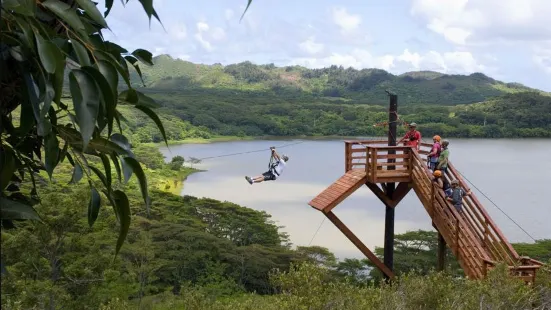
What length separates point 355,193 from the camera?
135 feet

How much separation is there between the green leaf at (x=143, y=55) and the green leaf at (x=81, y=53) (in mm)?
337

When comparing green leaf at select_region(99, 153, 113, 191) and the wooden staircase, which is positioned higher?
green leaf at select_region(99, 153, 113, 191)

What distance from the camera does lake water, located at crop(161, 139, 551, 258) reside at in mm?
30031

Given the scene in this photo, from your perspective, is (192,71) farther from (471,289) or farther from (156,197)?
(471,289)

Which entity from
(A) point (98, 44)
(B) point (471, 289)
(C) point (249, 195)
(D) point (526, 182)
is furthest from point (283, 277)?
(D) point (526, 182)

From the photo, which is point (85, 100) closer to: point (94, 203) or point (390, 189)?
point (94, 203)

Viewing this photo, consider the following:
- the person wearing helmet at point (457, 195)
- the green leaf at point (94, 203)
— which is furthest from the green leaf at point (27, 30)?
the person wearing helmet at point (457, 195)

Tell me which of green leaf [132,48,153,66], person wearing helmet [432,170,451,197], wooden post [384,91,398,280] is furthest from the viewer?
wooden post [384,91,398,280]

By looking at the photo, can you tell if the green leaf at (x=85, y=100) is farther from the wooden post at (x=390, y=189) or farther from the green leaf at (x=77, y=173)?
the wooden post at (x=390, y=189)

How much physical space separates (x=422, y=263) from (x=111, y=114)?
22717 millimetres

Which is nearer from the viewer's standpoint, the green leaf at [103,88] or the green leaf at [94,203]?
the green leaf at [103,88]

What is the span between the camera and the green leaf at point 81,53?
112 cm

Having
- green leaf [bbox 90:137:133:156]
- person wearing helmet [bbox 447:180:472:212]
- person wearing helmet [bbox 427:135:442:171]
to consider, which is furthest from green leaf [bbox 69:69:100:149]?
person wearing helmet [bbox 427:135:442:171]

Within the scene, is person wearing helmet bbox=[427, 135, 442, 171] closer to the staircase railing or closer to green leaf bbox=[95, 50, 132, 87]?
the staircase railing
